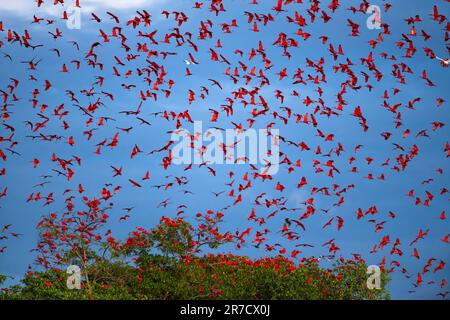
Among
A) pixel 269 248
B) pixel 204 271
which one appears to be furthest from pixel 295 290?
pixel 204 271

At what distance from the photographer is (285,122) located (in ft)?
Answer: 68.3

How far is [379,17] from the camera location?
1995 centimetres

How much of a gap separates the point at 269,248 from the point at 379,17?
8.24m

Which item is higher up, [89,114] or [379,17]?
[379,17]
